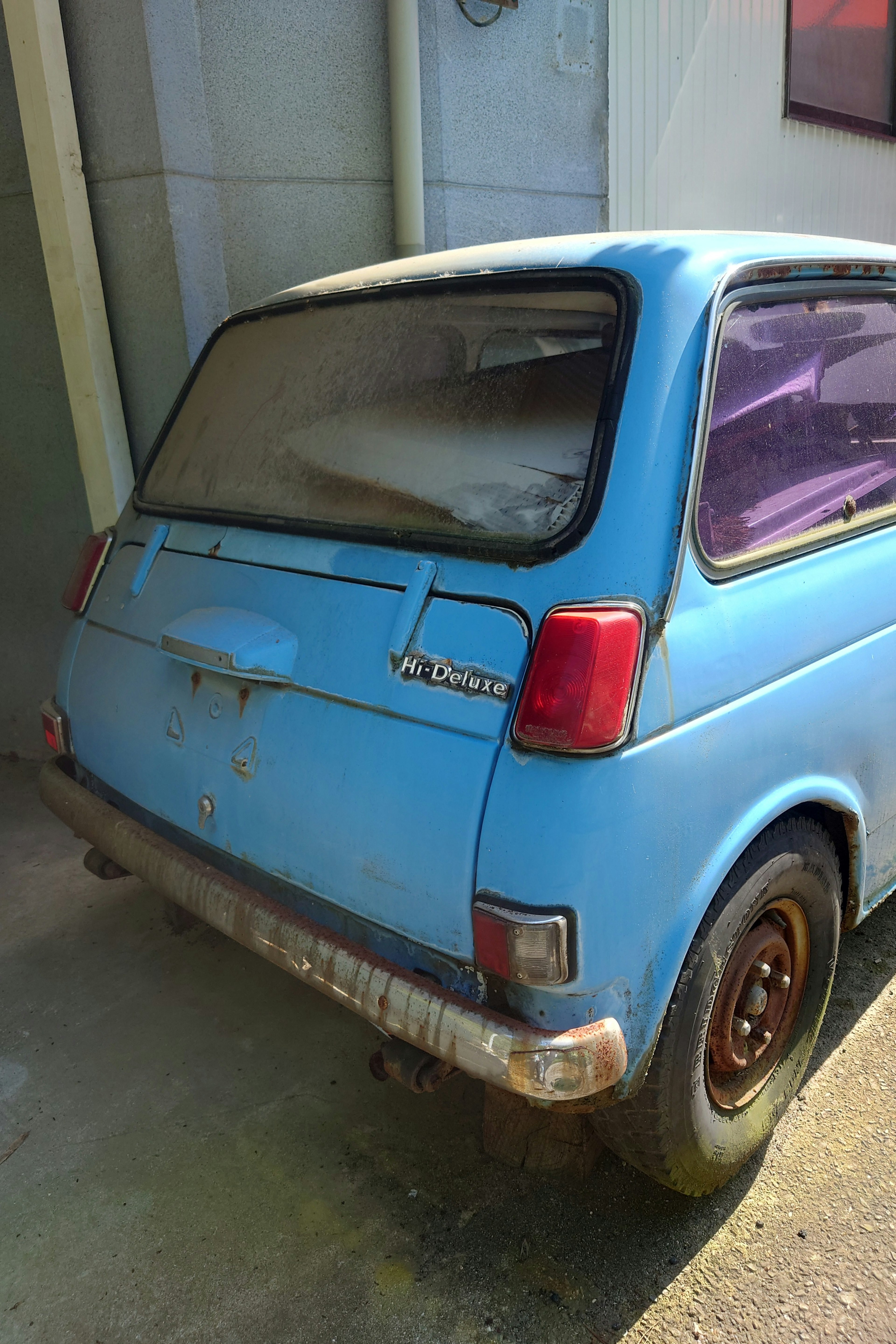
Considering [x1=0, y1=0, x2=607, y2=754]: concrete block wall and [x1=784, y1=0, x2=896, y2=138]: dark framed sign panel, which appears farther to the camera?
[x1=784, y1=0, x2=896, y2=138]: dark framed sign panel

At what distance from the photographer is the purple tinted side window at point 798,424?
1972 millimetres

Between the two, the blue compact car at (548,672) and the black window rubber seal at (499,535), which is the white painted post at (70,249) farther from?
the blue compact car at (548,672)

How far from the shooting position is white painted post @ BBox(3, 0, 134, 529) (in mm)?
3807

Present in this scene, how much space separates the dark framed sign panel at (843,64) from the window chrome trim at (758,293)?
549 cm

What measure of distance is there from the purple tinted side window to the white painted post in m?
2.62

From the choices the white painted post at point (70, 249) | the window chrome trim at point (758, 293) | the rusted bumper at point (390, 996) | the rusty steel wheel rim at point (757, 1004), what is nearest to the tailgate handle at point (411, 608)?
the window chrome trim at point (758, 293)

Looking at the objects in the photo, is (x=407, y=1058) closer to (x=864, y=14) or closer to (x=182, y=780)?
(x=182, y=780)

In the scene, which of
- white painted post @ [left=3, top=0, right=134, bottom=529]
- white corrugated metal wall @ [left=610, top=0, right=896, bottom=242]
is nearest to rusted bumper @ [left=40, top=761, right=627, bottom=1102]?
white painted post @ [left=3, top=0, right=134, bottom=529]

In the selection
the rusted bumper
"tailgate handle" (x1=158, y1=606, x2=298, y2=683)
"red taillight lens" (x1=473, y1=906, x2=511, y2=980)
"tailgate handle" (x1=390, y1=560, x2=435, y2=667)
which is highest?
"tailgate handle" (x1=390, y1=560, x2=435, y2=667)

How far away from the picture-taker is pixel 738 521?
78.4 inches

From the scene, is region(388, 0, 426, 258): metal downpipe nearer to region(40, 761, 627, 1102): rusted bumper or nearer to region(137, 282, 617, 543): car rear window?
region(137, 282, 617, 543): car rear window

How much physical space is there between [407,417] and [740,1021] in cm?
156

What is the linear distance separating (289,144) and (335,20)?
1.97 ft

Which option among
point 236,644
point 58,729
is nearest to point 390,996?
point 236,644
